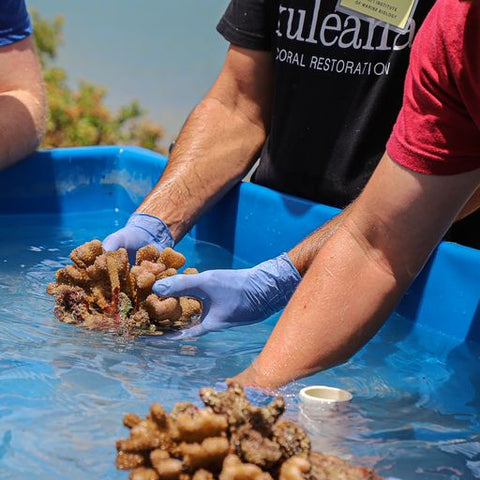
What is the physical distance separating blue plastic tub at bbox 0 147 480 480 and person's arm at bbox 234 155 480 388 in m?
0.08

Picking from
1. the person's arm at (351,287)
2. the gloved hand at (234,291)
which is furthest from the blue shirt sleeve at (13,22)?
the person's arm at (351,287)

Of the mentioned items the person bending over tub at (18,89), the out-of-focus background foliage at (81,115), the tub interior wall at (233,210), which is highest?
the person bending over tub at (18,89)

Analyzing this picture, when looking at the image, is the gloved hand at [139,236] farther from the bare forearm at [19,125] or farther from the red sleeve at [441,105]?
the red sleeve at [441,105]

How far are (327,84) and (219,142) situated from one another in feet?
1.39

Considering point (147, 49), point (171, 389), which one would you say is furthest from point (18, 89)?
point (147, 49)

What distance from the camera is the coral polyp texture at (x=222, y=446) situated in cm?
131

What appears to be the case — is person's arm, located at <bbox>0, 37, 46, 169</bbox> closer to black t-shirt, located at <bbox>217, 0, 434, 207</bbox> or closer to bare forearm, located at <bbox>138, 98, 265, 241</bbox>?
bare forearm, located at <bbox>138, 98, 265, 241</bbox>

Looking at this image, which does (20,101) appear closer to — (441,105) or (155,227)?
(155,227)

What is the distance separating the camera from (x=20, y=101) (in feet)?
10.6

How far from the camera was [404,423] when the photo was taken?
1938 millimetres

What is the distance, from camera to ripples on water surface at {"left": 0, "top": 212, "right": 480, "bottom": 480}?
65.6 inches

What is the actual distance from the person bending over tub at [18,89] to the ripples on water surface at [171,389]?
1.83ft

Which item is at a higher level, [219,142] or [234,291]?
[219,142]

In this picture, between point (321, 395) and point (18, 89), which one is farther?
point (18, 89)
